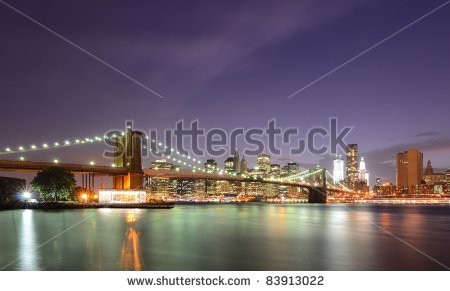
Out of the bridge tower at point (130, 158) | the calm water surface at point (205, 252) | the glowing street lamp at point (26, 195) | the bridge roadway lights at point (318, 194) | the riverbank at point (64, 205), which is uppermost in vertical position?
the bridge tower at point (130, 158)

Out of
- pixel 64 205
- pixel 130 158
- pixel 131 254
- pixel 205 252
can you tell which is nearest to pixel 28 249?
pixel 131 254

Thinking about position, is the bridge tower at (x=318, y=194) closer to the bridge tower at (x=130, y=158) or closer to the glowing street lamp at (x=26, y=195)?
the bridge tower at (x=130, y=158)

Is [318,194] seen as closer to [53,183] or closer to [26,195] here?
[26,195]

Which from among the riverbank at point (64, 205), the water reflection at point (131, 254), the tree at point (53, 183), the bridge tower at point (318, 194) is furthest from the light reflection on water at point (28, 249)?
the bridge tower at point (318, 194)

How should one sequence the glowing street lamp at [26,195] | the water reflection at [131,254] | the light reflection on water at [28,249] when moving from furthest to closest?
1. the glowing street lamp at [26,195]
2. the water reflection at [131,254]
3. the light reflection on water at [28,249]

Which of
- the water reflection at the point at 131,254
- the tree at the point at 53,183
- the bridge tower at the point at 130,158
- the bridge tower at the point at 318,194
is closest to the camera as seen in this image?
the water reflection at the point at 131,254

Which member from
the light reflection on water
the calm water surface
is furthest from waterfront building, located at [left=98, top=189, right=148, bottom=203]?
the calm water surface
